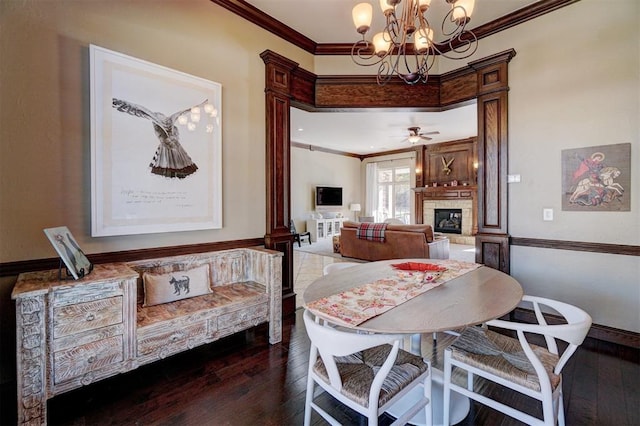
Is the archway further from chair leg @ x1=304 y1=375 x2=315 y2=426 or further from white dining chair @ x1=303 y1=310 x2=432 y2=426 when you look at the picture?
white dining chair @ x1=303 y1=310 x2=432 y2=426

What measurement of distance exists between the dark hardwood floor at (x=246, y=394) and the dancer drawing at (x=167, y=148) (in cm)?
153

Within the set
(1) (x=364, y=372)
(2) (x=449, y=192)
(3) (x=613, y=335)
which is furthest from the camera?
(2) (x=449, y=192)

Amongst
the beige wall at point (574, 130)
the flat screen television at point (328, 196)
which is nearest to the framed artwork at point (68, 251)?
the beige wall at point (574, 130)

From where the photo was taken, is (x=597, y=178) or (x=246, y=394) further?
(x=597, y=178)

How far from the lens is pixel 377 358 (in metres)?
1.53

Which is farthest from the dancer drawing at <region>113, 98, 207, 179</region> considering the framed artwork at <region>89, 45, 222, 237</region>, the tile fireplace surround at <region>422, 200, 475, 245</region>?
the tile fireplace surround at <region>422, 200, 475, 245</region>

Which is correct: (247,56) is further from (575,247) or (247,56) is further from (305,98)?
(575,247)

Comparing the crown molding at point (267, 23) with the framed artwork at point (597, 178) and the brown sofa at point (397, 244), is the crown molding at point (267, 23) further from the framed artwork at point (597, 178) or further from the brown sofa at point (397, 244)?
the brown sofa at point (397, 244)

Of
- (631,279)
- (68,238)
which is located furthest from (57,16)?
(631,279)

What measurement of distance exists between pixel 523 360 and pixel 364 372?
32.8 inches

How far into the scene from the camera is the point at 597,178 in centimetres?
257

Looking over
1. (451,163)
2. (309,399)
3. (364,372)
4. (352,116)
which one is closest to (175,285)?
(309,399)

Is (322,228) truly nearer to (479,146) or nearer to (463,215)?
(463,215)

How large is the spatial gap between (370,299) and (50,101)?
7.90 feet
